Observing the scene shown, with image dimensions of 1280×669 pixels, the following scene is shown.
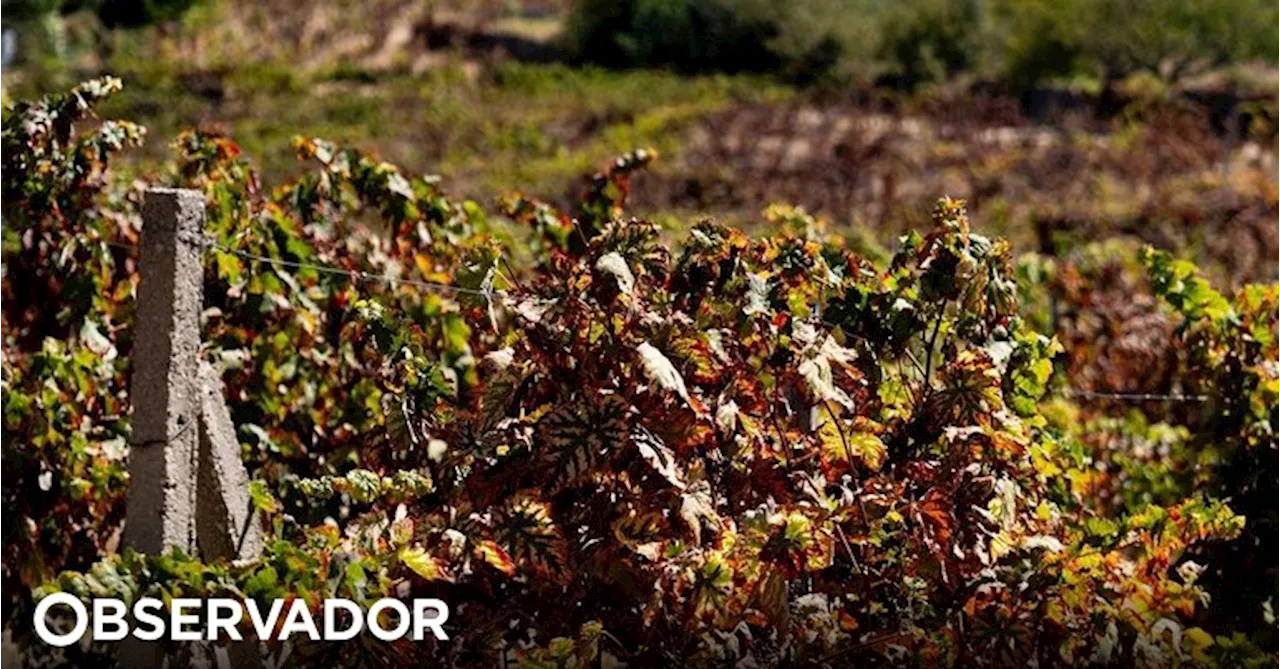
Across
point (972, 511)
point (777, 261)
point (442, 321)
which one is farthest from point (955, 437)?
point (442, 321)

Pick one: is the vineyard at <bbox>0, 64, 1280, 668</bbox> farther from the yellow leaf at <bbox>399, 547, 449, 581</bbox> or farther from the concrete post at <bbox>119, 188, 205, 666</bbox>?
the concrete post at <bbox>119, 188, 205, 666</bbox>

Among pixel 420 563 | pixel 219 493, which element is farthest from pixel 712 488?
pixel 219 493

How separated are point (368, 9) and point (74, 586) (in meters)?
34.9

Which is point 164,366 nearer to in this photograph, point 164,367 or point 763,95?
point 164,367

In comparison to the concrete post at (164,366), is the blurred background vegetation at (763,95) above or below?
below

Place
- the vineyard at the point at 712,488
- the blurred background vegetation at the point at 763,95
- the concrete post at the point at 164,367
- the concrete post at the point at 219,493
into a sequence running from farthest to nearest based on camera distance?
the blurred background vegetation at the point at 763,95 < the concrete post at the point at 219,493 < the concrete post at the point at 164,367 < the vineyard at the point at 712,488

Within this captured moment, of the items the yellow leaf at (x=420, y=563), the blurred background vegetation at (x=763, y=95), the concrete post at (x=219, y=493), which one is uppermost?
the yellow leaf at (x=420, y=563)

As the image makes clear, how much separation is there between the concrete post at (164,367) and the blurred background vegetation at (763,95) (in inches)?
310

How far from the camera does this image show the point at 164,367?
3686 millimetres

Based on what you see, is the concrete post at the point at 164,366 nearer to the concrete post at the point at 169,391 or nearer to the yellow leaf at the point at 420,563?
the concrete post at the point at 169,391

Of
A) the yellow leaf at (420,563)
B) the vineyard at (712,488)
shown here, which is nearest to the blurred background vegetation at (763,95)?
the vineyard at (712,488)

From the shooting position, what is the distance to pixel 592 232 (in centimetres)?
491

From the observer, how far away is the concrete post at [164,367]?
144 inches

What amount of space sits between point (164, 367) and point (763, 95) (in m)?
26.8
